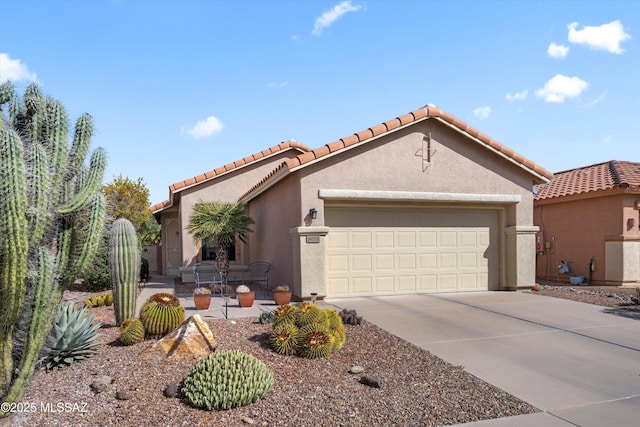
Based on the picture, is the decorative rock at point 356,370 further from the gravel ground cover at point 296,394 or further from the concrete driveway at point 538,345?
the concrete driveway at point 538,345

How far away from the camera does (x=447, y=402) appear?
4480 millimetres

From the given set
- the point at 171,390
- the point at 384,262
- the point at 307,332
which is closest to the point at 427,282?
the point at 384,262

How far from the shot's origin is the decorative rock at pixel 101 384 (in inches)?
183

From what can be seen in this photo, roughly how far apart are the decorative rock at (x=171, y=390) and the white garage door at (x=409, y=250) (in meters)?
6.28

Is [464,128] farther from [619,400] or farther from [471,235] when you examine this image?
[619,400]

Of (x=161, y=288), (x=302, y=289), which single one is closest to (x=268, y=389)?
(x=302, y=289)

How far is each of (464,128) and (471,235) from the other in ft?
9.33

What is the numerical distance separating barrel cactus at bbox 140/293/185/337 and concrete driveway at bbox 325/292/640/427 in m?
3.40

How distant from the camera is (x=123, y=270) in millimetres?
7566

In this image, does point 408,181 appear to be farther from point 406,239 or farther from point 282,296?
point 282,296

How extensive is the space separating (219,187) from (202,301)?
24.8 ft

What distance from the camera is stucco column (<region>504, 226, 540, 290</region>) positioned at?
11.9 meters

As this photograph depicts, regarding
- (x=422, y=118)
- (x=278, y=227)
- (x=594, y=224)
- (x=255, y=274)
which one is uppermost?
(x=422, y=118)

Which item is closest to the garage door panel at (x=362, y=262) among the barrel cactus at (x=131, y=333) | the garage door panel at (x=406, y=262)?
the garage door panel at (x=406, y=262)
